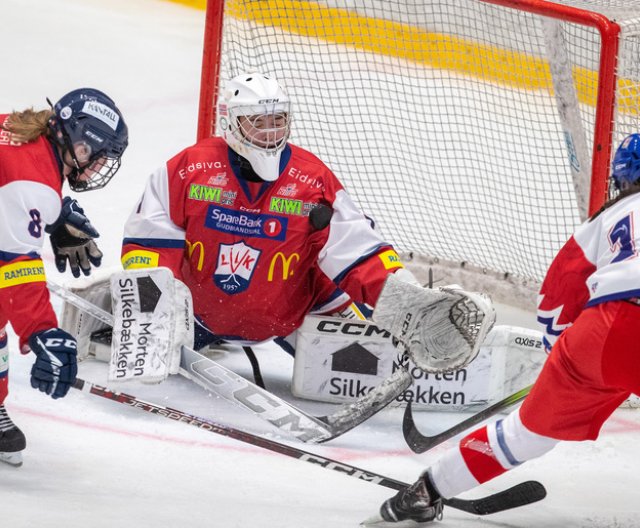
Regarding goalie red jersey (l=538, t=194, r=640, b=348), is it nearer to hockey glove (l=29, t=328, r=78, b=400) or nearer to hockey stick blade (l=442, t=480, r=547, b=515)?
hockey stick blade (l=442, t=480, r=547, b=515)

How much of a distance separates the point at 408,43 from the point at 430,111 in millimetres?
325

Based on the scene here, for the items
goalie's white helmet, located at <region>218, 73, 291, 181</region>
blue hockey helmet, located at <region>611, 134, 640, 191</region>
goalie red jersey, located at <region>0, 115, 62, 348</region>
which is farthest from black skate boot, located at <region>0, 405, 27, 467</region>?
blue hockey helmet, located at <region>611, 134, 640, 191</region>

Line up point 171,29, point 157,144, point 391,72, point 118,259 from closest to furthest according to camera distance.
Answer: point 118,259
point 391,72
point 157,144
point 171,29

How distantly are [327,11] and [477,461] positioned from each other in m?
3.23

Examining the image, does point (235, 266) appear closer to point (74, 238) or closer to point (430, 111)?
point (74, 238)

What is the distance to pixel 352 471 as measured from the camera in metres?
3.12

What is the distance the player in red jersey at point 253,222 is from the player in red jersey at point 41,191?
620mm

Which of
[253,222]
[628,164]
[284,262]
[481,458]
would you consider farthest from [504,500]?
[253,222]

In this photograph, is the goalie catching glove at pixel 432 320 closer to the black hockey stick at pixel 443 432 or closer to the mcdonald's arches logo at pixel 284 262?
the black hockey stick at pixel 443 432

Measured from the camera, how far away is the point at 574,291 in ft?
9.51

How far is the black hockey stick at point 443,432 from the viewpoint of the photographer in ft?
11.6

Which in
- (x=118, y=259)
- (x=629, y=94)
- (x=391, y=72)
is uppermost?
(x=629, y=94)

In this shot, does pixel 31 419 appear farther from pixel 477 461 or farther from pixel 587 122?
pixel 587 122

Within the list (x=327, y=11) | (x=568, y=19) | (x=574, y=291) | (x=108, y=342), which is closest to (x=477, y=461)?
(x=574, y=291)
